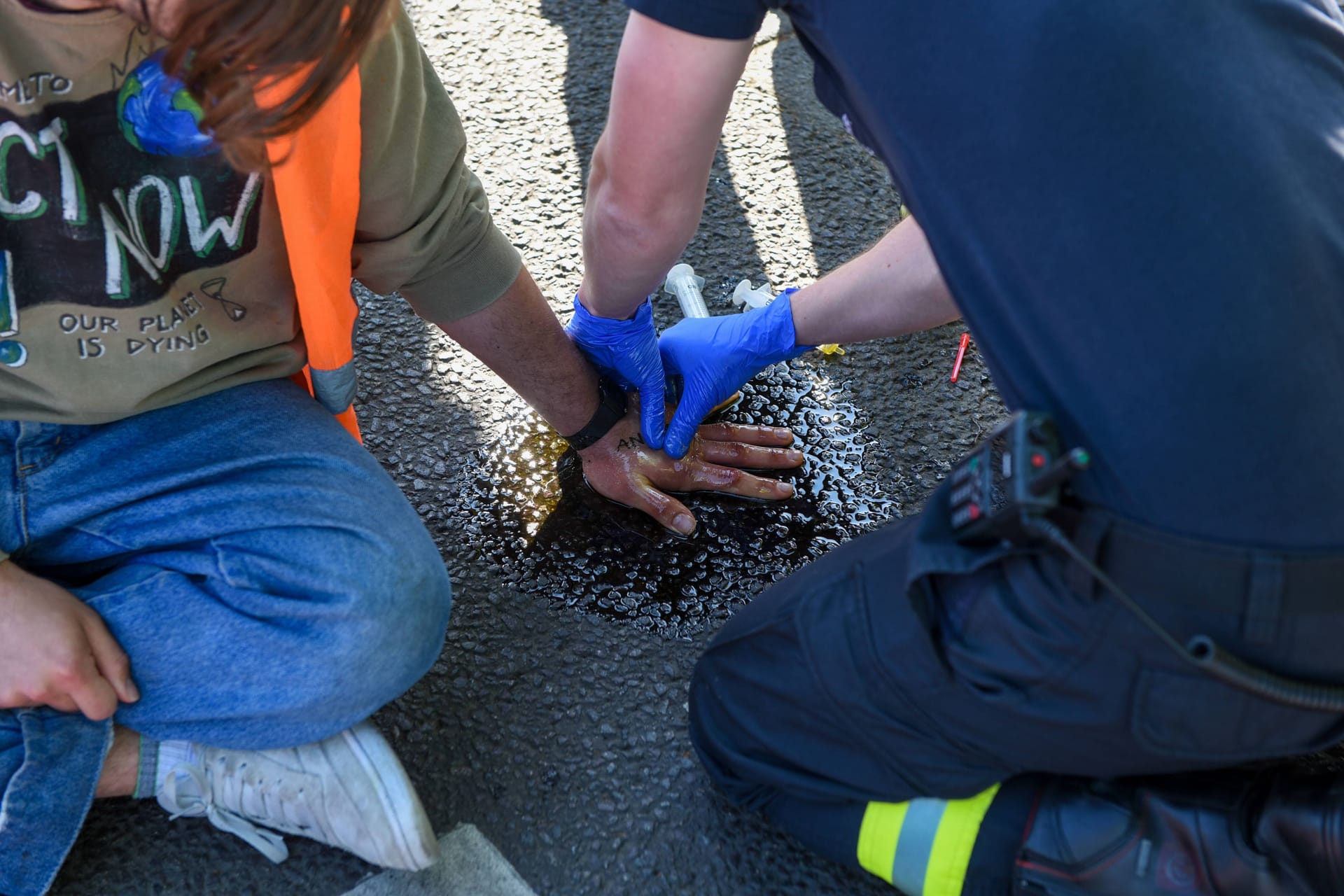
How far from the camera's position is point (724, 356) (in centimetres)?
177

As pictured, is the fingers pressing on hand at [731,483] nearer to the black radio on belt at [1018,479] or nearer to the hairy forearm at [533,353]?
the hairy forearm at [533,353]

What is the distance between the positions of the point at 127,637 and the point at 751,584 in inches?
34.1

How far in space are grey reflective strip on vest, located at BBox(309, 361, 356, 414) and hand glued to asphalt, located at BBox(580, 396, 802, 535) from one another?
45 centimetres

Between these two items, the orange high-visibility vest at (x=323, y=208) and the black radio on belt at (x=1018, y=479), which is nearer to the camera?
the black radio on belt at (x=1018, y=479)

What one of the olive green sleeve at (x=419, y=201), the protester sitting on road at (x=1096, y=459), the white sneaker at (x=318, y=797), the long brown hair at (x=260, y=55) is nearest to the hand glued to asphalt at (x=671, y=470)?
the olive green sleeve at (x=419, y=201)

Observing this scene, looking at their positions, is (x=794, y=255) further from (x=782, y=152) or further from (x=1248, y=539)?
(x=1248, y=539)

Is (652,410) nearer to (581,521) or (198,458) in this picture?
(581,521)

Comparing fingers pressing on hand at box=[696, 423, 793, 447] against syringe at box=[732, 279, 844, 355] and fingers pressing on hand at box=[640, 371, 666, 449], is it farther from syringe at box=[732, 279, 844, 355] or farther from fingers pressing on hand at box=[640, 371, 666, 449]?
syringe at box=[732, 279, 844, 355]

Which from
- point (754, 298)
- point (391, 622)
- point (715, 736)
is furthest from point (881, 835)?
point (754, 298)

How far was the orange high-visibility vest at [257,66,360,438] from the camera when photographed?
1.15 metres

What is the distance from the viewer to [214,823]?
129cm

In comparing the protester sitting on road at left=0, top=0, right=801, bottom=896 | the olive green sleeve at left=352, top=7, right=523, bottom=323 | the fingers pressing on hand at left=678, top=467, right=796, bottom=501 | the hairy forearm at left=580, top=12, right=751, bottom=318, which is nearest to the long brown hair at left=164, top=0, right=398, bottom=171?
the protester sitting on road at left=0, top=0, right=801, bottom=896

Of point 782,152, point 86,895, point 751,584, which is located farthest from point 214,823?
point 782,152

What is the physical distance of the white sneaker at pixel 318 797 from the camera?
4.04 feet
